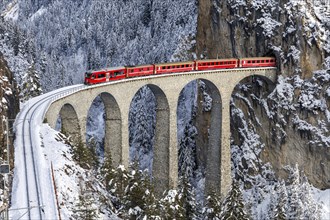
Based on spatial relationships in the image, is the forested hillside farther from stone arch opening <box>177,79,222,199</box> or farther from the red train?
the red train

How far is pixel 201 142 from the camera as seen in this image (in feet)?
241

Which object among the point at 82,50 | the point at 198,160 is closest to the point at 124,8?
the point at 82,50

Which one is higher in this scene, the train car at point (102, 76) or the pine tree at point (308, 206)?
the train car at point (102, 76)

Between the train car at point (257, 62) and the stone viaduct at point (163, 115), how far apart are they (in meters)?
0.70

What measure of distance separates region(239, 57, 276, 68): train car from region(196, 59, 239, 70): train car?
0.95 metres

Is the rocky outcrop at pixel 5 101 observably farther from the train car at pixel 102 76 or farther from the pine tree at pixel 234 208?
the pine tree at pixel 234 208

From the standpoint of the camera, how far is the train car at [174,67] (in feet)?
172

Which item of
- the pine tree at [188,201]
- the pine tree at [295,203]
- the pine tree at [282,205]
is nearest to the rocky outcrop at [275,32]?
the pine tree at [295,203]

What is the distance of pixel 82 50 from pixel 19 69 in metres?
48.9

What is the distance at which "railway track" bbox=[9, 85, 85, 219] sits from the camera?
87.1 ft

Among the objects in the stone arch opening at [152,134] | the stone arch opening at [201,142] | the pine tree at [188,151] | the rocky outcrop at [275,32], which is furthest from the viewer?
the pine tree at [188,151]

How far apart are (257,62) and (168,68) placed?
13.8 meters

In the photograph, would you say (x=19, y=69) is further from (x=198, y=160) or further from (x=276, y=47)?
(x=276, y=47)

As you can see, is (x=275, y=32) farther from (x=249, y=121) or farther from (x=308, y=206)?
(x=308, y=206)
